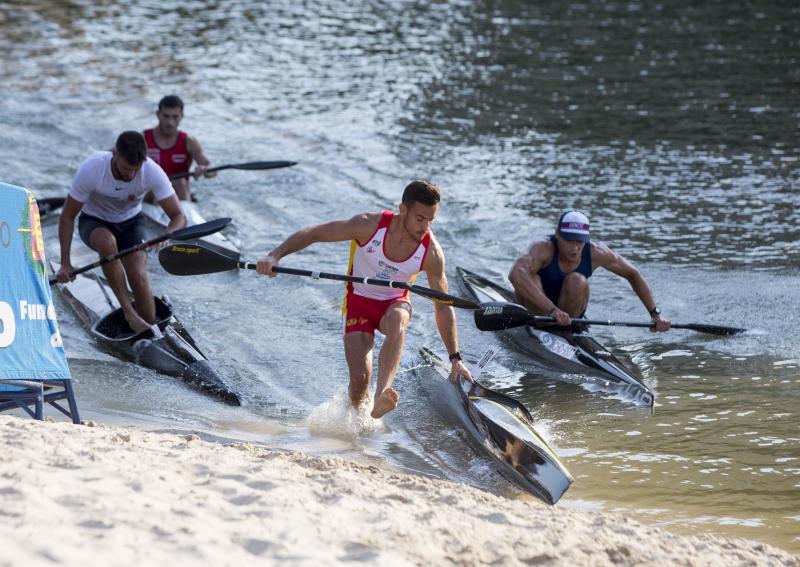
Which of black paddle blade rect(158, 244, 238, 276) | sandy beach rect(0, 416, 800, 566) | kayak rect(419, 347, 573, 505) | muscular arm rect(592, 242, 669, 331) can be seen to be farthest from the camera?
muscular arm rect(592, 242, 669, 331)

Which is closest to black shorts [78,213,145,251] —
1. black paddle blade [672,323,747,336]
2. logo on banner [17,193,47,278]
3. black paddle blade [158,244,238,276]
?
black paddle blade [158,244,238,276]

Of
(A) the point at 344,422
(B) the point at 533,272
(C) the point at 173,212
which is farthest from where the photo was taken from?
(B) the point at 533,272

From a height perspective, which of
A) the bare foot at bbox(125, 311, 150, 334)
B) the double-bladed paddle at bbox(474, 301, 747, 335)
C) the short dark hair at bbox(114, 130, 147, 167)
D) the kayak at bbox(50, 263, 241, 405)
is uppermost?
the short dark hair at bbox(114, 130, 147, 167)

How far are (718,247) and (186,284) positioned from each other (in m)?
6.20

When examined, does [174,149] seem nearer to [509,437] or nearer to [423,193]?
[423,193]

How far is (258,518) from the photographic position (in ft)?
15.2

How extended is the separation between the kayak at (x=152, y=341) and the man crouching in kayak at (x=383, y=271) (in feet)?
4.23

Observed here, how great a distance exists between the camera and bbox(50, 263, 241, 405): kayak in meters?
8.22

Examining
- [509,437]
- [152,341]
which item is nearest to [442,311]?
[509,437]

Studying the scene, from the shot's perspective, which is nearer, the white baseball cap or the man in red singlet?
the white baseball cap

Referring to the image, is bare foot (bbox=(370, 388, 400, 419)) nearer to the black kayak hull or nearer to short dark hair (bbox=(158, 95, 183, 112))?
the black kayak hull

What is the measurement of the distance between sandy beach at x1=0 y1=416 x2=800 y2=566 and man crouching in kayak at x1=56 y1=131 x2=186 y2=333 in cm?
323

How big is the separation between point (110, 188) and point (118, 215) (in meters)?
0.34

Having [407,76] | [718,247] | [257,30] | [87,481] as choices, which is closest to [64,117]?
[407,76]
